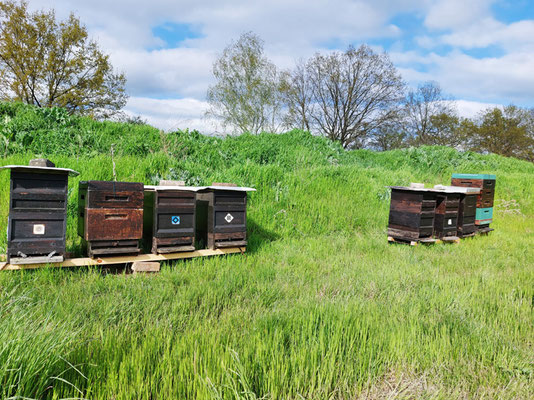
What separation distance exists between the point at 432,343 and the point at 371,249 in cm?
382

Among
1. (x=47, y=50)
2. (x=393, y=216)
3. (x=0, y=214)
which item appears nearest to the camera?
(x=0, y=214)

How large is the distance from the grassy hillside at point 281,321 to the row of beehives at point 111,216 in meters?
0.33

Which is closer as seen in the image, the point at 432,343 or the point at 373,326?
the point at 432,343

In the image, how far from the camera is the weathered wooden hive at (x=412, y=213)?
6984 mm

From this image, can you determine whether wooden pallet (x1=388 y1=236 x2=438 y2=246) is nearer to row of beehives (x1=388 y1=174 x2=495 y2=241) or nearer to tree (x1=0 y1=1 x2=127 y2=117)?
row of beehives (x1=388 y1=174 x2=495 y2=241)

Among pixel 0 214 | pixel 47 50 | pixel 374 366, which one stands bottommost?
pixel 374 366

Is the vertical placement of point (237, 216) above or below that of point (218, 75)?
below

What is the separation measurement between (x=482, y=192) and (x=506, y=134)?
37.3 metres

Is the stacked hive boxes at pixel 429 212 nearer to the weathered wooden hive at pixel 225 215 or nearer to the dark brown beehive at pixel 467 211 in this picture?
the dark brown beehive at pixel 467 211

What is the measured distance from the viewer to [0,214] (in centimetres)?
611

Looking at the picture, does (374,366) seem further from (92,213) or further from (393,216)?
(393,216)

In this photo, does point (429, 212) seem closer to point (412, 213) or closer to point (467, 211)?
point (412, 213)

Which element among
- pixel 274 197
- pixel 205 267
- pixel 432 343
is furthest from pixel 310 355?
pixel 274 197

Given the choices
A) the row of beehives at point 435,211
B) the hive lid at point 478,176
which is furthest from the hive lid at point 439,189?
the hive lid at point 478,176
